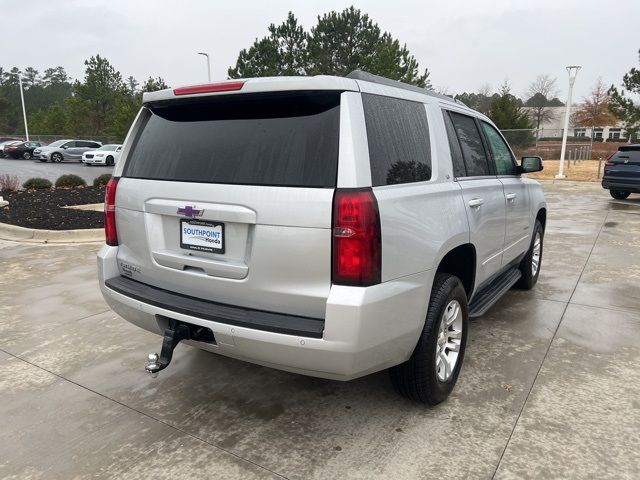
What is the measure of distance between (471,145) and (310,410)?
7.37ft

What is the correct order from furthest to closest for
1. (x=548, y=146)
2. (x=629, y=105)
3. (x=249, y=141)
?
(x=548, y=146)
(x=629, y=105)
(x=249, y=141)

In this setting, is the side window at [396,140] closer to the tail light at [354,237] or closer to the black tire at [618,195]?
the tail light at [354,237]

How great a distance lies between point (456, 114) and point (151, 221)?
2.25m

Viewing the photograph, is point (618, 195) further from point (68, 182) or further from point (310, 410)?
point (68, 182)

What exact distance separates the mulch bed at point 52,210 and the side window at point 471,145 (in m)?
6.87

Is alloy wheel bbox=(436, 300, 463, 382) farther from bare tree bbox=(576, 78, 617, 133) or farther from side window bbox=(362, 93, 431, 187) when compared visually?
bare tree bbox=(576, 78, 617, 133)

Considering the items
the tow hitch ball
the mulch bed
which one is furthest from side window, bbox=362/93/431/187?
the mulch bed

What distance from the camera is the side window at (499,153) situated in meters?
4.22

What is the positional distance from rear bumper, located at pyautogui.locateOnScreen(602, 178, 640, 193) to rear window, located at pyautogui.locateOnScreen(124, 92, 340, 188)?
13320 mm

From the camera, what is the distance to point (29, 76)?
346 ft

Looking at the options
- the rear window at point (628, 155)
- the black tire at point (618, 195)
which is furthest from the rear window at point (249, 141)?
the black tire at point (618, 195)

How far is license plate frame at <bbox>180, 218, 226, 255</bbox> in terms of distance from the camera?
255cm

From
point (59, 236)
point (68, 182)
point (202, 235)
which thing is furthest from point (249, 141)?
point (68, 182)

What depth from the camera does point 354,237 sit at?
226 centimetres
